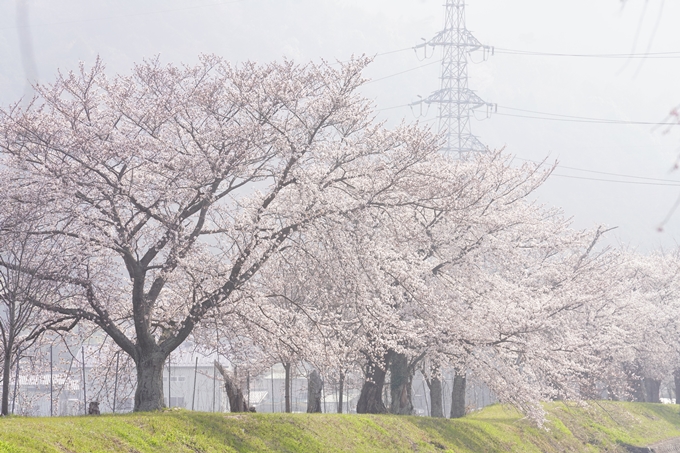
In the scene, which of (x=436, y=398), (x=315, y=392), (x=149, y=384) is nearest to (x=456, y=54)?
(x=436, y=398)

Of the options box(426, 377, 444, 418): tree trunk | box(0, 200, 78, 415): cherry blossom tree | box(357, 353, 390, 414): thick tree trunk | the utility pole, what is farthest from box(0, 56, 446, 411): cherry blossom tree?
the utility pole

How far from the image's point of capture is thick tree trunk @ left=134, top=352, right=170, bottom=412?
658 inches

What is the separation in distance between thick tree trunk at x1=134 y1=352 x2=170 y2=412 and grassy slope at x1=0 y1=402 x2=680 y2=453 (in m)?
0.87

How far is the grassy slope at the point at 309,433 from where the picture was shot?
40.7 ft

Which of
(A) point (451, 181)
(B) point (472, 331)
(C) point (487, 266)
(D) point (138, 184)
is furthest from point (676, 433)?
(D) point (138, 184)

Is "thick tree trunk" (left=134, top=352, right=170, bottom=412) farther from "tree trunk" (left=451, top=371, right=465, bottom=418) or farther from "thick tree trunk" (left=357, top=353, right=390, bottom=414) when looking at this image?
"tree trunk" (left=451, top=371, right=465, bottom=418)

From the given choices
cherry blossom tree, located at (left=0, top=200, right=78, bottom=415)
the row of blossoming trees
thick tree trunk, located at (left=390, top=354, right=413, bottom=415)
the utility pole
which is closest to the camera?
cherry blossom tree, located at (left=0, top=200, right=78, bottom=415)

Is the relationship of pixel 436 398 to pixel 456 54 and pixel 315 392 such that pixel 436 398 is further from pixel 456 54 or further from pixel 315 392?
pixel 456 54

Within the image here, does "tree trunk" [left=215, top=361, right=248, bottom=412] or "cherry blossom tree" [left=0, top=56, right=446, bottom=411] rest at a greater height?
"cherry blossom tree" [left=0, top=56, right=446, bottom=411]

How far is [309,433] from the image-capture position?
1847 centimetres

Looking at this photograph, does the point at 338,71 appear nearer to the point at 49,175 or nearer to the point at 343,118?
the point at 343,118

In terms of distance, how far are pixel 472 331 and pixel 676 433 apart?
25020mm

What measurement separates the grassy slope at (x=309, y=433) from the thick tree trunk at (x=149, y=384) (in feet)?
2.85

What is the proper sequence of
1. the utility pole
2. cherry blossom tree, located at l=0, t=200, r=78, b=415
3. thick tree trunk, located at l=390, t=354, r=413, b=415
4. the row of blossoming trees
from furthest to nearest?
the utility pole
thick tree trunk, located at l=390, t=354, r=413, b=415
the row of blossoming trees
cherry blossom tree, located at l=0, t=200, r=78, b=415
